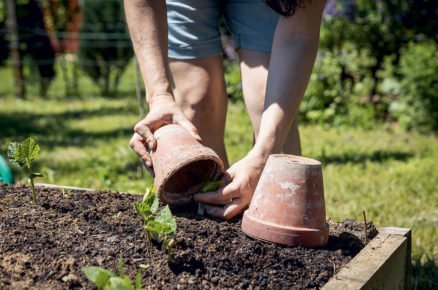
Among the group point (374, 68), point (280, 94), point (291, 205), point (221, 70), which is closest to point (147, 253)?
point (291, 205)

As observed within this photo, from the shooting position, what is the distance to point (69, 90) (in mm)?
10312

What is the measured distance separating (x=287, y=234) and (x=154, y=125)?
0.60 metres

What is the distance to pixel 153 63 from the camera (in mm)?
2254

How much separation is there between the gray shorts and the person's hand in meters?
0.77

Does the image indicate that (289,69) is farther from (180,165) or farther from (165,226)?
(165,226)

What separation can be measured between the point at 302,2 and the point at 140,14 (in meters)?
0.57

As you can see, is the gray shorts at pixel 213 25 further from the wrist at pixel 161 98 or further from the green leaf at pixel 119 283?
the green leaf at pixel 119 283

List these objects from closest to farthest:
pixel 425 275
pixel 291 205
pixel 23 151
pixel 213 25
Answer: pixel 291 205, pixel 23 151, pixel 425 275, pixel 213 25

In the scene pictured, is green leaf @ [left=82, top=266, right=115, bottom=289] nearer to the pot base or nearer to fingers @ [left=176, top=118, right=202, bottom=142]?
the pot base

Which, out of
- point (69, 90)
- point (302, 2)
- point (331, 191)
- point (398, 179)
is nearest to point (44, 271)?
point (302, 2)

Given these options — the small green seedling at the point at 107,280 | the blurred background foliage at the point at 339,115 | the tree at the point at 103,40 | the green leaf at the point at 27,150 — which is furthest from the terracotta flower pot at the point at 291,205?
the tree at the point at 103,40

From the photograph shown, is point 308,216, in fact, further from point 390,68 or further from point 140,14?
point 390,68

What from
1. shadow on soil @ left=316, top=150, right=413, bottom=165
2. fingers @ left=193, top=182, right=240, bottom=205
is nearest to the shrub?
shadow on soil @ left=316, top=150, right=413, bottom=165

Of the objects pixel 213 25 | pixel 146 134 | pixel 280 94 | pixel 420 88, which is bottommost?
pixel 420 88
